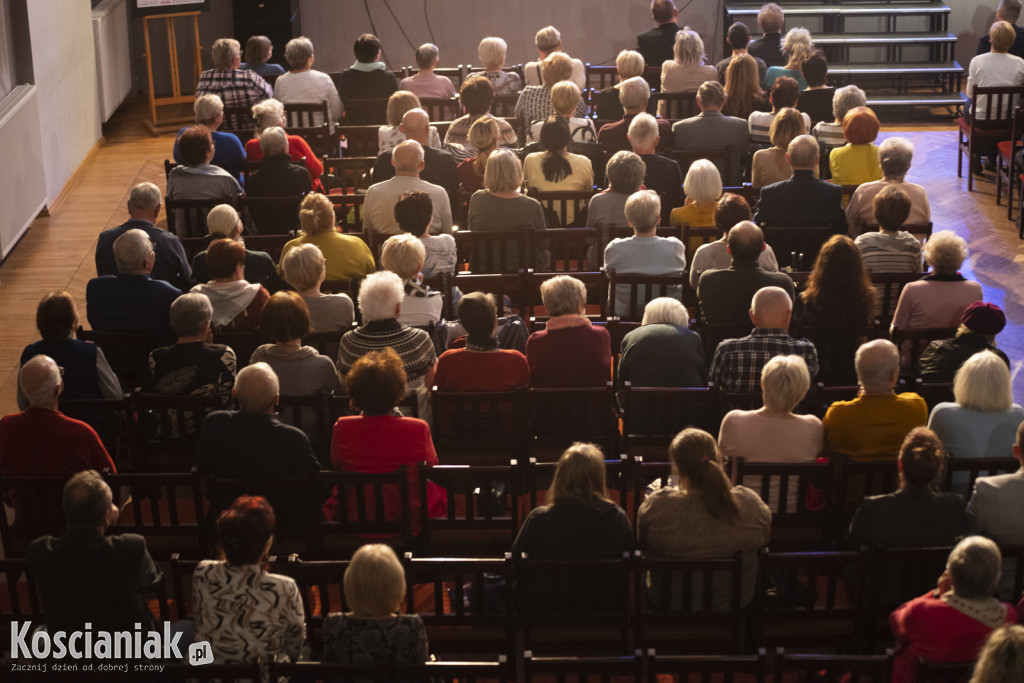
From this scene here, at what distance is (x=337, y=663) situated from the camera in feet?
10.4

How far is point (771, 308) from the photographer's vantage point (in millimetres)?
4688

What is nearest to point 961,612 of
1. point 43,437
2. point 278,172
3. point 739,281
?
point 739,281

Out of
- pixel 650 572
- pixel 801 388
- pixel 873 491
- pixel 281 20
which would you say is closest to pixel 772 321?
pixel 801 388

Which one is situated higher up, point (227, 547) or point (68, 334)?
point (68, 334)

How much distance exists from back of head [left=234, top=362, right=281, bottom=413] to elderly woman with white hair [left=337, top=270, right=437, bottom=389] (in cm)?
67

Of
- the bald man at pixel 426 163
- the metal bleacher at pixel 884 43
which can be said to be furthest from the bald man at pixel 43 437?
the metal bleacher at pixel 884 43

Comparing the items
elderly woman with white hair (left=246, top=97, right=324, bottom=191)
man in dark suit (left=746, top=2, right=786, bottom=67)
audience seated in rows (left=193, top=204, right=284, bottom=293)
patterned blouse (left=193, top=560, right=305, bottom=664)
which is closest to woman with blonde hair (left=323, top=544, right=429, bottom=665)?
patterned blouse (left=193, top=560, right=305, bottom=664)

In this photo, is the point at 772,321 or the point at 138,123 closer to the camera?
the point at 772,321

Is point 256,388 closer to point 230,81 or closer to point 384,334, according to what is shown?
point 384,334

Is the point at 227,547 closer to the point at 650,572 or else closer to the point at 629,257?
the point at 650,572

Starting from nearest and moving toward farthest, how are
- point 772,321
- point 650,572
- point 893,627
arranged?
point 893,627 → point 650,572 → point 772,321

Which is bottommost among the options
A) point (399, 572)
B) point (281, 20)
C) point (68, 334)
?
point (399, 572)

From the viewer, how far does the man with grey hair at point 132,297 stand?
5.37 m

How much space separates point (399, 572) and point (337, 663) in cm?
30
